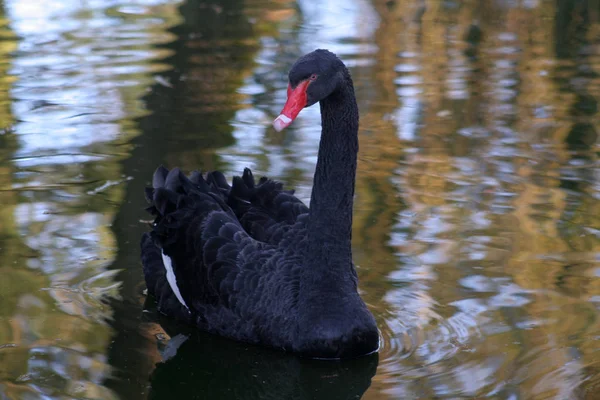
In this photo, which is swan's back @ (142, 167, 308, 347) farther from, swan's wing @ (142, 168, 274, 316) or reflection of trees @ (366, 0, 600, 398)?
reflection of trees @ (366, 0, 600, 398)

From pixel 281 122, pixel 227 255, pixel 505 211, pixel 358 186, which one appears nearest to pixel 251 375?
pixel 227 255

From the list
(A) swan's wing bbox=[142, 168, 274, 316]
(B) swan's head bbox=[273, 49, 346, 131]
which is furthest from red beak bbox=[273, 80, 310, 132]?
(A) swan's wing bbox=[142, 168, 274, 316]

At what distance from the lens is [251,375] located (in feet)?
14.2

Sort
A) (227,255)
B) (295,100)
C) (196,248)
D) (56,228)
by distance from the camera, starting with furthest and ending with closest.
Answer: (56,228) → (196,248) → (227,255) → (295,100)

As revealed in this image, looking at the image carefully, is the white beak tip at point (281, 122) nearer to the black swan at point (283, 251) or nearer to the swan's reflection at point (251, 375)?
the black swan at point (283, 251)

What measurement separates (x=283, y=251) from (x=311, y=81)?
892 mm

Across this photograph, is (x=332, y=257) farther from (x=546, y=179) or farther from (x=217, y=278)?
(x=546, y=179)

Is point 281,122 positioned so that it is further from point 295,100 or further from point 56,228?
point 56,228

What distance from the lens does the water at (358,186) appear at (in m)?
4.33

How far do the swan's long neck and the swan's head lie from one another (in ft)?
0.56

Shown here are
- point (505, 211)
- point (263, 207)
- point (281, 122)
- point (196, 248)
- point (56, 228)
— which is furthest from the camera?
point (505, 211)

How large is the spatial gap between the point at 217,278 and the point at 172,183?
2.00 ft

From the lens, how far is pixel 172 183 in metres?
4.95

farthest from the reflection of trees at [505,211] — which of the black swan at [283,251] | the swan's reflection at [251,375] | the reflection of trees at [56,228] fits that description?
the reflection of trees at [56,228]
